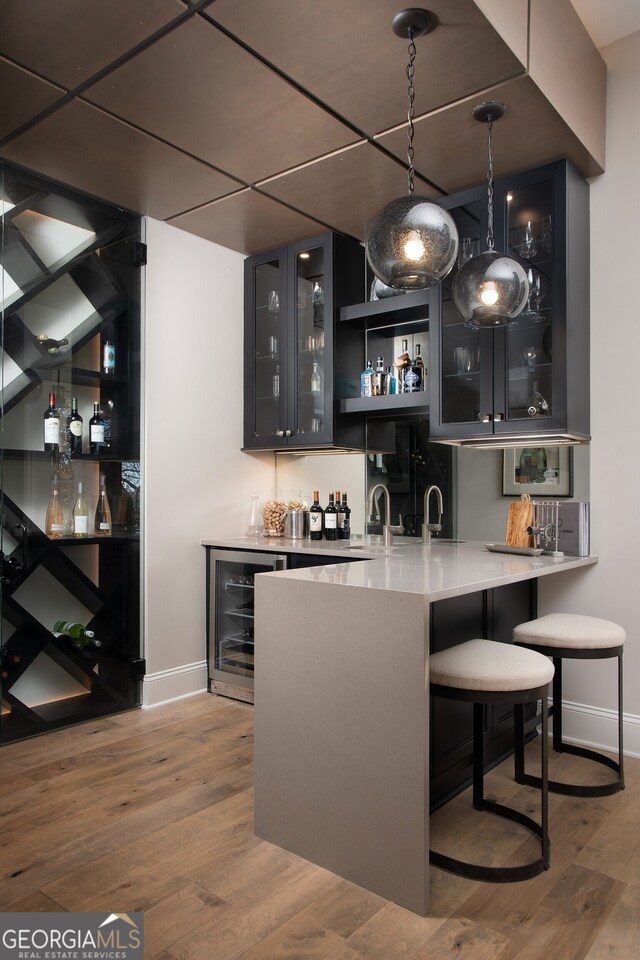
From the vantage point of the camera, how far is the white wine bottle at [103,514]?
3.46 metres

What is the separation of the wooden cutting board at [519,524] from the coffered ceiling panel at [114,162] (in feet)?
6.84

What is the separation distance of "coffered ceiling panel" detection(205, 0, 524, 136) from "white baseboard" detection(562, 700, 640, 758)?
265 cm

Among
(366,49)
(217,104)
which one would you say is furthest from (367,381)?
(366,49)

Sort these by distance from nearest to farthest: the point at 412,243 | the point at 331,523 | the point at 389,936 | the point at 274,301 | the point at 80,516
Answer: the point at 389,936 < the point at 412,243 < the point at 80,516 < the point at 331,523 < the point at 274,301

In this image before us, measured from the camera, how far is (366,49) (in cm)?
224

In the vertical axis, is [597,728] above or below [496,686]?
below

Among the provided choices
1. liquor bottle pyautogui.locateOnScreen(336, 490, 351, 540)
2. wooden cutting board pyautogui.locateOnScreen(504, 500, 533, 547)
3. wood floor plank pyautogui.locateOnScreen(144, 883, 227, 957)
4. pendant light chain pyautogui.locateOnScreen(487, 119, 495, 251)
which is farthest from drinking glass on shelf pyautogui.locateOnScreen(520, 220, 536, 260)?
wood floor plank pyautogui.locateOnScreen(144, 883, 227, 957)

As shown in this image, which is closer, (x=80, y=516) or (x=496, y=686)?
(x=496, y=686)

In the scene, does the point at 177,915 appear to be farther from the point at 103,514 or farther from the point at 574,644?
the point at 103,514

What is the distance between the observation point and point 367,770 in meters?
1.95

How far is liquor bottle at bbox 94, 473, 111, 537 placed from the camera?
3453 millimetres

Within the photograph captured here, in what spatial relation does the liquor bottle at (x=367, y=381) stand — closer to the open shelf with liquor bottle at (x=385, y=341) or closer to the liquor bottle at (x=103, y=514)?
the open shelf with liquor bottle at (x=385, y=341)

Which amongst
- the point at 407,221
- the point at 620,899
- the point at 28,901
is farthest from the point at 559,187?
the point at 28,901

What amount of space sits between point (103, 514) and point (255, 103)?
2062 mm
